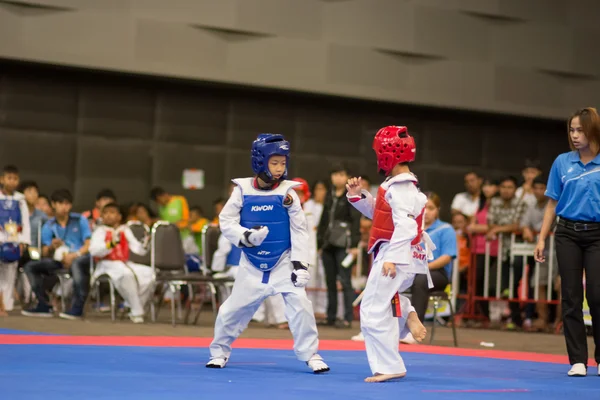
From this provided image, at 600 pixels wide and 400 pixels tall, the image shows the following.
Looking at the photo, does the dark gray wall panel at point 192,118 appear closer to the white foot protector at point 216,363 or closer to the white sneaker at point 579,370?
the white foot protector at point 216,363

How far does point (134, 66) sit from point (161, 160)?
177cm

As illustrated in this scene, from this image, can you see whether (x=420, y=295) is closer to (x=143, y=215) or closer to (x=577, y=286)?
(x=577, y=286)

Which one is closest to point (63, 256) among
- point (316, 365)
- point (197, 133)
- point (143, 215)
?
point (143, 215)

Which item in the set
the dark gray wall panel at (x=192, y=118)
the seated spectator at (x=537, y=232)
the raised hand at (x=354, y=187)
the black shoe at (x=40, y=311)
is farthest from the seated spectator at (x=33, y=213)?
the raised hand at (x=354, y=187)

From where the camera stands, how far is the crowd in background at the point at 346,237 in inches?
430

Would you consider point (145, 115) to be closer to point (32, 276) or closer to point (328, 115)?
point (328, 115)

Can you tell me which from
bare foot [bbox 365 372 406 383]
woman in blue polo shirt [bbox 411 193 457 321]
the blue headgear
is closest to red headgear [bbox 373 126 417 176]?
the blue headgear

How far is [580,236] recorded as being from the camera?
642 cm

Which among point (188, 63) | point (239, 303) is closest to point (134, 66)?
point (188, 63)

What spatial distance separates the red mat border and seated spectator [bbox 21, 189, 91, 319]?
2.68 metres

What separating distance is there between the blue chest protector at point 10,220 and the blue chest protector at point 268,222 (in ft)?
18.4

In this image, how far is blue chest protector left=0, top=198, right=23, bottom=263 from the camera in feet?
36.5

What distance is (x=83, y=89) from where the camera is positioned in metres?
15.0

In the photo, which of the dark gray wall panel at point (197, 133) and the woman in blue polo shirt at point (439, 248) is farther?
the dark gray wall panel at point (197, 133)
